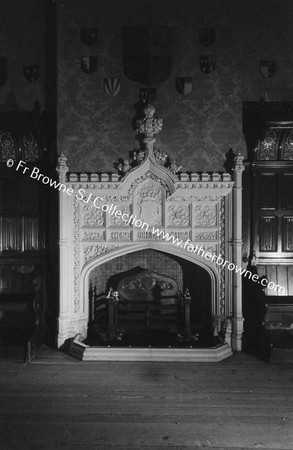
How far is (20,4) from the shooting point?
649cm

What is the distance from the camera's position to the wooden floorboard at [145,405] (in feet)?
11.4

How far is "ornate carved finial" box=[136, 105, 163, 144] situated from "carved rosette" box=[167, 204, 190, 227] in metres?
1.13

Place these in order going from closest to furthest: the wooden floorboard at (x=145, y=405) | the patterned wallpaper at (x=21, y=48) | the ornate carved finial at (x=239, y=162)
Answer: the wooden floorboard at (x=145, y=405)
the ornate carved finial at (x=239, y=162)
the patterned wallpaper at (x=21, y=48)

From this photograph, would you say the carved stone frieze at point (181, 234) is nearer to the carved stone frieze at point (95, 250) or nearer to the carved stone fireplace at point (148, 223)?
the carved stone fireplace at point (148, 223)

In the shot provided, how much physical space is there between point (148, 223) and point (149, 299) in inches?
53.5

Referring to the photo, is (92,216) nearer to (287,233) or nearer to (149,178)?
(149,178)

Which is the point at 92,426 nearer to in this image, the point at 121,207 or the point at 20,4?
the point at 121,207

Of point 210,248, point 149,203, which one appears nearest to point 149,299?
point 210,248

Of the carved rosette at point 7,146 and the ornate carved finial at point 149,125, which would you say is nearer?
the ornate carved finial at point 149,125

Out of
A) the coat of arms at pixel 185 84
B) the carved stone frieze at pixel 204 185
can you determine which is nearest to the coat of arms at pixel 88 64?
the coat of arms at pixel 185 84

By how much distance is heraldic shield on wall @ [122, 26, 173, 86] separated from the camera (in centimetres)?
603

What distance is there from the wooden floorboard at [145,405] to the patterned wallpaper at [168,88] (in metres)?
3.12

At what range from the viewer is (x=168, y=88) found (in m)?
6.09

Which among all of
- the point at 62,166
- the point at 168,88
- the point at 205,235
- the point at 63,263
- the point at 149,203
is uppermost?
the point at 168,88
